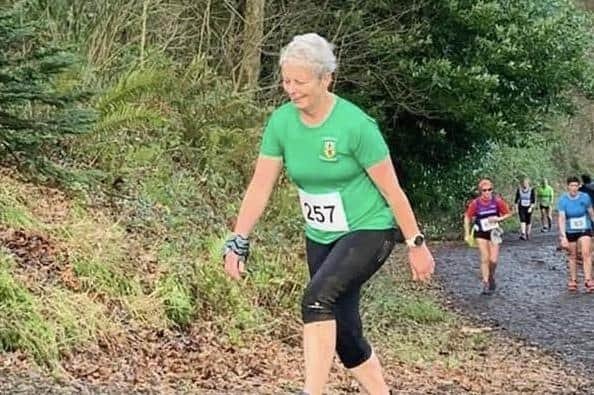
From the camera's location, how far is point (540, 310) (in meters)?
15.1

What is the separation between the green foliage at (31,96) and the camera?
9375 millimetres

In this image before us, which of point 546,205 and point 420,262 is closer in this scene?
point 420,262

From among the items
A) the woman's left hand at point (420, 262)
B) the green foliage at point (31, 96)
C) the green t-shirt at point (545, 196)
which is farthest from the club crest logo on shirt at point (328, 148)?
the green t-shirt at point (545, 196)

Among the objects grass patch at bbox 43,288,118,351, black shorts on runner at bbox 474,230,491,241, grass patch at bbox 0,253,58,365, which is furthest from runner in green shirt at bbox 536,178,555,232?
grass patch at bbox 0,253,58,365

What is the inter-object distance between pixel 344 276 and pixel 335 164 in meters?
0.55

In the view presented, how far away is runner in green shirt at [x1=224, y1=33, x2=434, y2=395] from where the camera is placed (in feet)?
16.9

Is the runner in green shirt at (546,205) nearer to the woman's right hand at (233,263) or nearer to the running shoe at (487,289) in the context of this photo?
the running shoe at (487,289)

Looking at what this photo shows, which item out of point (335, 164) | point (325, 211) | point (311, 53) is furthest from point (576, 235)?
point (311, 53)

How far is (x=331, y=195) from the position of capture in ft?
17.2

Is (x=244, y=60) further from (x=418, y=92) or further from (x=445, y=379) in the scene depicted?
(x=445, y=379)

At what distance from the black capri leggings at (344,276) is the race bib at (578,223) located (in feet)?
37.6

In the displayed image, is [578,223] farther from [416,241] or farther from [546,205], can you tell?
[546,205]

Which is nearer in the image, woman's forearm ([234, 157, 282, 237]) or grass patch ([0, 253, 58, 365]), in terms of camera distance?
woman's forearm ([234, 157, 282, 237])

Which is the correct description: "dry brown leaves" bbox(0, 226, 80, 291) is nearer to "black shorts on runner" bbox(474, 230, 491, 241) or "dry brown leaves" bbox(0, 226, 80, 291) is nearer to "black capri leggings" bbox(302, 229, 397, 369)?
"black capri leggings" bbox(302, 229, 397, 369)
